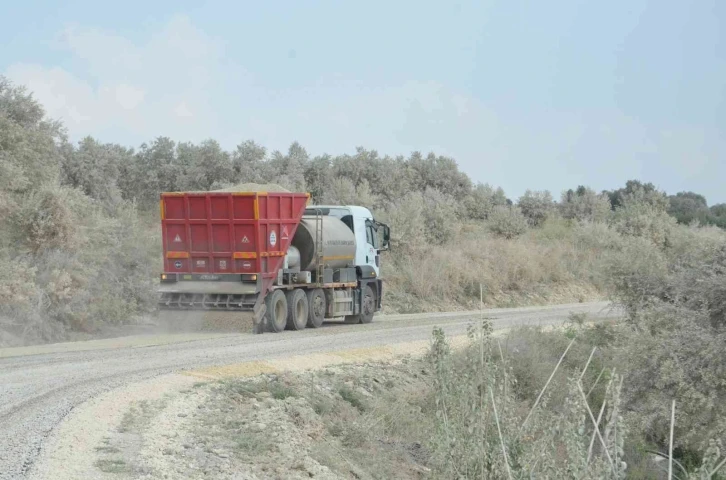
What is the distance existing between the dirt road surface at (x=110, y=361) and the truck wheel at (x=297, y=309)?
39 cm

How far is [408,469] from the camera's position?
12.3 m

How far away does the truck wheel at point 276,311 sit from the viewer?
21891 millimetres

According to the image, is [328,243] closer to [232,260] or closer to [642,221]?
[232,260]

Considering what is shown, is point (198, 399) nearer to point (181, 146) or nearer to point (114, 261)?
point (114, 261)

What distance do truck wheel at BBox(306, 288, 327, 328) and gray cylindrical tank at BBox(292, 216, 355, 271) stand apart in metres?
0.70

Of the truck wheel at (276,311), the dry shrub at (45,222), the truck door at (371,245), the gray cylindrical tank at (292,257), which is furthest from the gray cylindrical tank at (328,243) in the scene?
the dry shrub at (45,222)

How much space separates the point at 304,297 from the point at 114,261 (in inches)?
257

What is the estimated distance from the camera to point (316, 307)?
2430cm

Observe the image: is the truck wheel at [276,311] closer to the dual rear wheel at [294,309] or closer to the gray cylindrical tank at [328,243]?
the dual rear wheel at [294,309]

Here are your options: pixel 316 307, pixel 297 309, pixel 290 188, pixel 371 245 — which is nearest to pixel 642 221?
pixel 290 188

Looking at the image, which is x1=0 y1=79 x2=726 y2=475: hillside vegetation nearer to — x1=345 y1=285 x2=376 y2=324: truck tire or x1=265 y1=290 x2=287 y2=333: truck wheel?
x1=265 y1=290 x2=287 y2=333: truck wheel

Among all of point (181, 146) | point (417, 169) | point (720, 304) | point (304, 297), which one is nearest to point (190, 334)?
point (304, 297)

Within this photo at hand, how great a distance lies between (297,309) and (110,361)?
827cm

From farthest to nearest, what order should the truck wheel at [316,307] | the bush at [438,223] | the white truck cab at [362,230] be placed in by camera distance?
1. the bush at [438,223]
2. the white truck cab at [362,230]
3. the truck wheel at [316,307]
